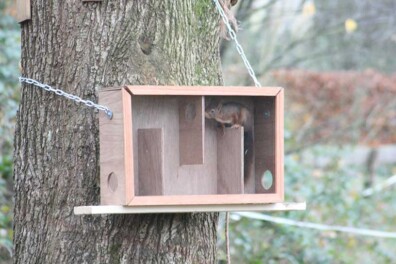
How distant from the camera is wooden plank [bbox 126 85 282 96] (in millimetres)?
2748

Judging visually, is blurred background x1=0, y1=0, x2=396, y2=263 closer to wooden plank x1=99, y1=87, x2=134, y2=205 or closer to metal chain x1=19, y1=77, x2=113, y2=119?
metal chain x1=19, y1=77, x2=113, y2=119

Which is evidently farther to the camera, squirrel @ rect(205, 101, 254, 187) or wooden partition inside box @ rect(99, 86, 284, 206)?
squirrel @ rect(205, 101, 254, 187)

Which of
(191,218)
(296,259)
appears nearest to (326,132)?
(296,259)

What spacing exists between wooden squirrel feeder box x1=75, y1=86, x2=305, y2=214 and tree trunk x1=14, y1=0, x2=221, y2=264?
0.30 feet

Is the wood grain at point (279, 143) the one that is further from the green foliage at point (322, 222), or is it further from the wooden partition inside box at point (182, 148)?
the green foliage at point (322, 222)

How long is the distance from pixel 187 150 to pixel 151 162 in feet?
0.49

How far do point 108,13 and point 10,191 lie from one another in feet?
10.6

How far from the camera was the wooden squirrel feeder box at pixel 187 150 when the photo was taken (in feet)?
9.05

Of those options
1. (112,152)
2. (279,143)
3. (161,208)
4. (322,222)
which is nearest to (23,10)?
(112,152)

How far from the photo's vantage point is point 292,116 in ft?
38.6

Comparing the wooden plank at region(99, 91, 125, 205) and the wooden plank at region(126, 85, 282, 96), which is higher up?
the wooden plank at region(126, 85, 282, 96)

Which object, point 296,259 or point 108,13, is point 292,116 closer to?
point 296,259

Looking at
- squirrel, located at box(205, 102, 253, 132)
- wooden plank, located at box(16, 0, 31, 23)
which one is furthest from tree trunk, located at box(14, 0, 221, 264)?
squirrel, located at box(205, 102, 253, 132)

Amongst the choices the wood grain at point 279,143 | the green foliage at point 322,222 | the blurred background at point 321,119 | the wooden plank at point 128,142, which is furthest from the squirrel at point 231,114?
the green foliage at point 322,222
